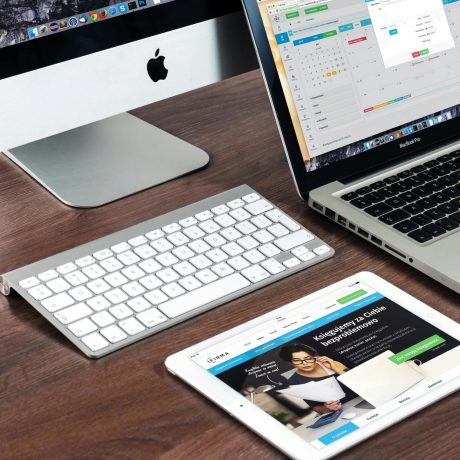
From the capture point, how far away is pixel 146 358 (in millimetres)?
809

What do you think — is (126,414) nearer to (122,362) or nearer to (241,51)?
(122,362)

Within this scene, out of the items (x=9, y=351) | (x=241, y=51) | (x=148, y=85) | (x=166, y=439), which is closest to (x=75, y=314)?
(x=9, y=351)

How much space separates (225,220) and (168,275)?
12 cm

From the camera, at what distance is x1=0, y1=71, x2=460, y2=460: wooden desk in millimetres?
708

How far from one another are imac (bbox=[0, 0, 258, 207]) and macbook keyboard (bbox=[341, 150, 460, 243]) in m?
0.24

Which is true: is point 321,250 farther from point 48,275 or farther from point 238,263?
point 48,275

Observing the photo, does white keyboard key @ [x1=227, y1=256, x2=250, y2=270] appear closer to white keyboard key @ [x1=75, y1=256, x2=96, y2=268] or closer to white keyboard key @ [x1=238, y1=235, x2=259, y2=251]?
white keyboard key @ [x1=238, y1=235, x2=259, y2=251]

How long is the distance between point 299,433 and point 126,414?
0.47 ft

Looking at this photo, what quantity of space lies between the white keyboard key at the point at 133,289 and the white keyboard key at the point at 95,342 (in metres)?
0.06

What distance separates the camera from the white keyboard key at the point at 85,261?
0.91m

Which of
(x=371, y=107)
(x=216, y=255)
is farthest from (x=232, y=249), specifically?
(x=371, y=107)

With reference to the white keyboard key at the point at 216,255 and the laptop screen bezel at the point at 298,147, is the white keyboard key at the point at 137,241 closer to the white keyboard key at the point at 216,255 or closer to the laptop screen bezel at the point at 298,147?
the white keyboard key at the point at 216,255

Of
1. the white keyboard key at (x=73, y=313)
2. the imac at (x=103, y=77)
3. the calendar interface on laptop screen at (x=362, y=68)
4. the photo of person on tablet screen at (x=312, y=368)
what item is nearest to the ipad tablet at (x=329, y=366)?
the photo of person on tablet screen at (x=312, y=368)

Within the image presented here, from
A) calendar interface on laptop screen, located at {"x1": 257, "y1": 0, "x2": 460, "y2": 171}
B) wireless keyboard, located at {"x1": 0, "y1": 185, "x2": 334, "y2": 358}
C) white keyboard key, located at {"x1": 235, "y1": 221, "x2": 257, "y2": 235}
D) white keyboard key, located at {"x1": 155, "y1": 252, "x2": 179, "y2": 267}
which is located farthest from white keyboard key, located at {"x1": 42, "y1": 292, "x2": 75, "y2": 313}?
calendar interface on laptop screen, located at {"x1": 257, "y1": 0, "x2": 460, "y2": 171}
